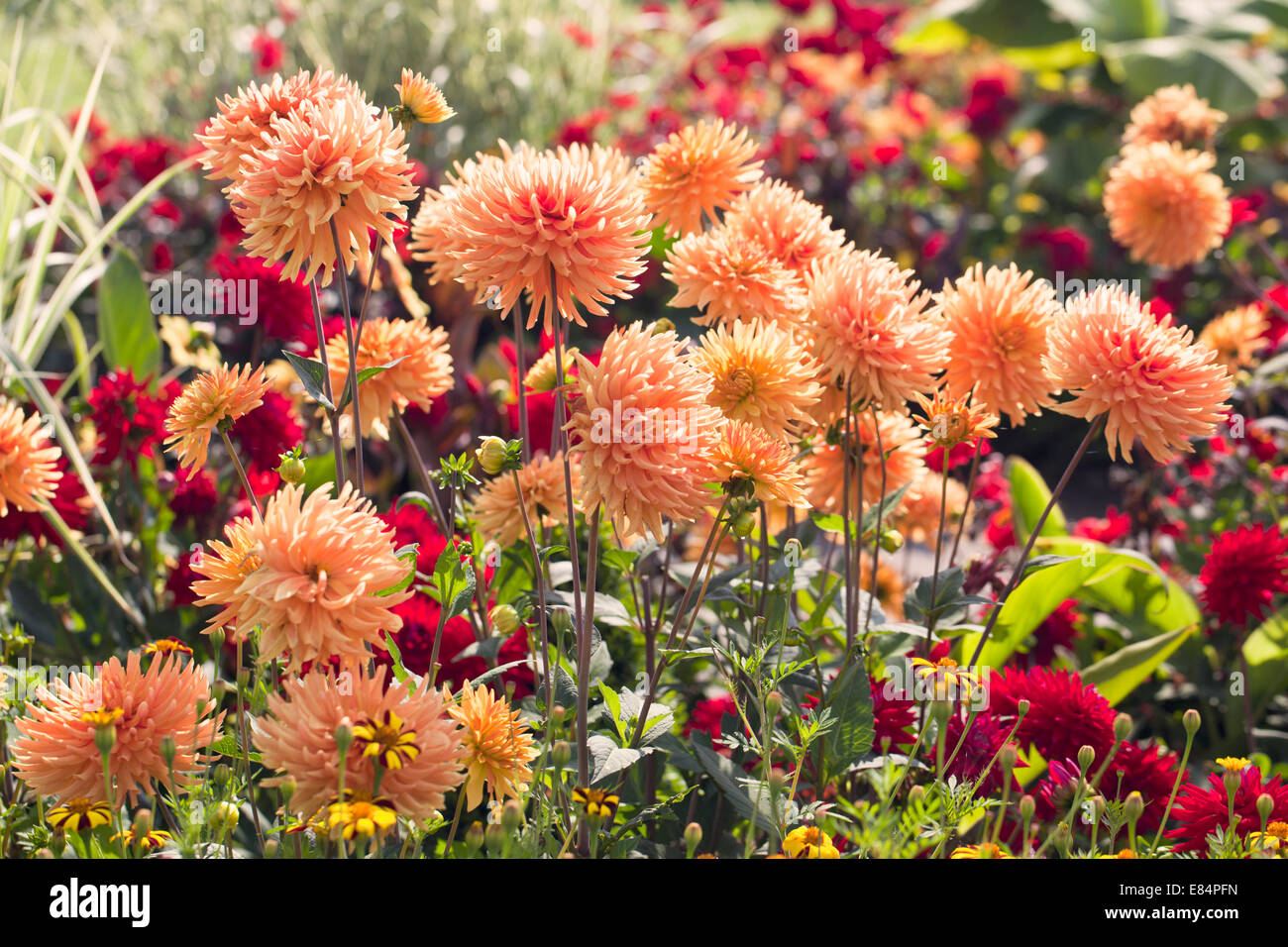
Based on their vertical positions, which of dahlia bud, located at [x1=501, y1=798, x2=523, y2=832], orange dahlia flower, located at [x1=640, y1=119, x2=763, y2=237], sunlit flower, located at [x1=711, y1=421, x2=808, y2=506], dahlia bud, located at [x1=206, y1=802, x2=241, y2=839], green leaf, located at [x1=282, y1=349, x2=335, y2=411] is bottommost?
dahlia bud, located at [x1=206, y1=802, x2=241, y2=839]

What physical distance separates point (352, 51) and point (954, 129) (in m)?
2.90

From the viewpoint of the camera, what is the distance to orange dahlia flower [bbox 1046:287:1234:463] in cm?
106

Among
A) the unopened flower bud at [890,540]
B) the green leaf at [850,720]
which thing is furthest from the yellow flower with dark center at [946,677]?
the unopened flower bud at [890,540]

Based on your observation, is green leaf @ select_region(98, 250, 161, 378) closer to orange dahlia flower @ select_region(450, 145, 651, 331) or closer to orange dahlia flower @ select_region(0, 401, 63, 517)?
orange dahlia flower @ select_region(0, 401, 63, 517)

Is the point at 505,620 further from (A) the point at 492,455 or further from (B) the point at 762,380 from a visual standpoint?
(B) the point at 762,380

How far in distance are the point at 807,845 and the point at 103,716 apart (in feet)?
1.99

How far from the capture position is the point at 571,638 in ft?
4.19

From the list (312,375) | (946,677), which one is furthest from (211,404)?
(946,677)

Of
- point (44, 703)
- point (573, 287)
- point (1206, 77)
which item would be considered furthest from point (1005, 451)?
point (44, 703)

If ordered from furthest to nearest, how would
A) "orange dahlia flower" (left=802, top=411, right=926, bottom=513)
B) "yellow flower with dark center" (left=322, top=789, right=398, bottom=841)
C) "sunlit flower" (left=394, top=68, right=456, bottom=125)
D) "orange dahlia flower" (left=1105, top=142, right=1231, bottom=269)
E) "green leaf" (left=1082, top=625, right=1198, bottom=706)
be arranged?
"orange dahlia flower" (left=1105, top=142, right=1231, bottom=269) → "green leaf" (left=1082, top=625, right=1198, bottom=706) → "orange dahlia flower" (left=802, top=411, right=926, bottom=513) → "sunlit flower" (left=394, top=68, right=456, bottom=125) → "yellow flower with dark center" (left=322, top=789, right=398, bottom=841)

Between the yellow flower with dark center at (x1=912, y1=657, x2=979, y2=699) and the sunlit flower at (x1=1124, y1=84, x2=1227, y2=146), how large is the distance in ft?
5.06

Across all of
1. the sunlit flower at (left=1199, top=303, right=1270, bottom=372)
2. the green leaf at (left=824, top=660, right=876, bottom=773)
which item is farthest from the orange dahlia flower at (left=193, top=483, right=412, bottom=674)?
the sunlit flower at (left=1199, top=303, right=1270, bottom=372)

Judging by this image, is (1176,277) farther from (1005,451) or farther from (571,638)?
(571,638)

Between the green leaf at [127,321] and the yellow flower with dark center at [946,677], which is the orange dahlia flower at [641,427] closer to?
the yellow flower with dark center at [946,677]
